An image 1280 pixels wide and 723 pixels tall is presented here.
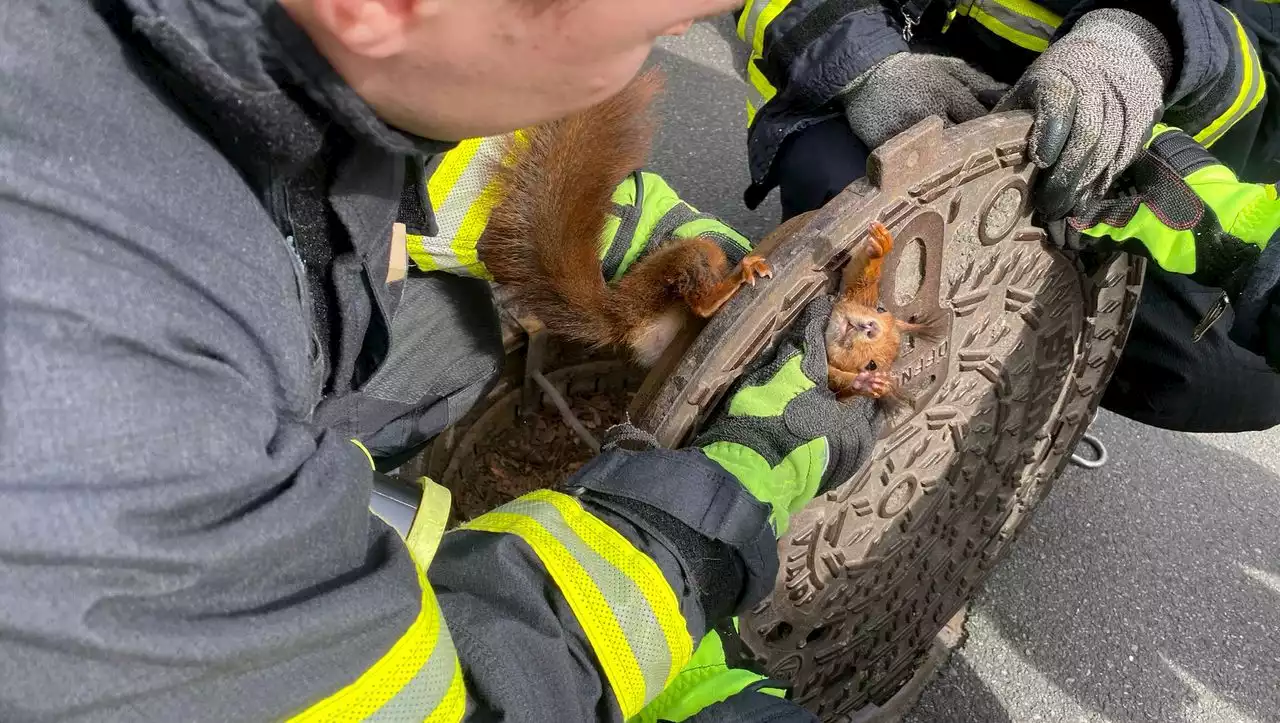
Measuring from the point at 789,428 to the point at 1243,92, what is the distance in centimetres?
92

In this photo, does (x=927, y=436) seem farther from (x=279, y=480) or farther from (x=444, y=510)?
(x=279, y=480)

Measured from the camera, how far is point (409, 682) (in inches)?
20.6

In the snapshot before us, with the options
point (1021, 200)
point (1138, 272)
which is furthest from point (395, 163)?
point (1138, 272)

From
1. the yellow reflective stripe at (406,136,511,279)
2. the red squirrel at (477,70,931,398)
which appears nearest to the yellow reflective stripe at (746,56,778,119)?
the red squirrel at (477,70,931,398)

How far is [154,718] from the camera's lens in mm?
421

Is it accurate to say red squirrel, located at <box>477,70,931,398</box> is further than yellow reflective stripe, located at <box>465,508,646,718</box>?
Yes

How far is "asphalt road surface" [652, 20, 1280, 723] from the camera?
1.49 metres

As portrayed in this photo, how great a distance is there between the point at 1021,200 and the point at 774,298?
42 centimetres

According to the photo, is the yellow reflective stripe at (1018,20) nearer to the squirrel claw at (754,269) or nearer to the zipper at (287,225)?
the squirrel claw at (754,269)

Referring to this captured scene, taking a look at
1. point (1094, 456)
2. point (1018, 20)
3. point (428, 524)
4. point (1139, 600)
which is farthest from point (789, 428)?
point (1094, 456)

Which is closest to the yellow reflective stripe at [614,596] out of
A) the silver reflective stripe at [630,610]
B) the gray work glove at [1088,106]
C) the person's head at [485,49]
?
the silver reflective stripe at [630,610]

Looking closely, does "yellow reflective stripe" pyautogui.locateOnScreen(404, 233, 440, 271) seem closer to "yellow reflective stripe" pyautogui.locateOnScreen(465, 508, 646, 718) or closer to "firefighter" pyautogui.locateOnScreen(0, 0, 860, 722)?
"firefighter" pyautogui.locateOnScreen(0, 0, 860, 722)

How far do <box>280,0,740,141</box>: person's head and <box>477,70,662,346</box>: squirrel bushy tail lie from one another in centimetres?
52

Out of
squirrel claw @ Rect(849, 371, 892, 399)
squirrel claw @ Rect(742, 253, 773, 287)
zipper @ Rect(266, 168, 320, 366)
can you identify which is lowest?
squirrel claw @ Rect(849, 371, 892, 399)
